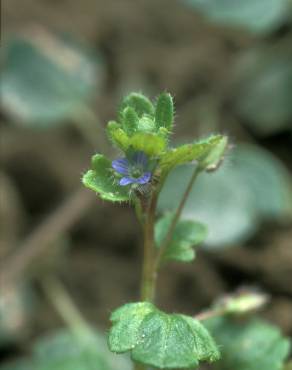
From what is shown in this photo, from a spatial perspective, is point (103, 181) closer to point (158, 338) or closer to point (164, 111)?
point (164, 111)

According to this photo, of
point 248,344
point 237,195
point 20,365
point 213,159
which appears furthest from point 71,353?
point 213,159

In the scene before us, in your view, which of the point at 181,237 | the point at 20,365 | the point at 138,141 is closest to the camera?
the point at 138,141

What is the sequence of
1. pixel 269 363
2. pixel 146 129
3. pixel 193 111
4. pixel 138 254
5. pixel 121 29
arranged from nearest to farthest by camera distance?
pixel 146 129 < pixel 269 363 < pixel 138 254 < pixel 193 111 < pixel 121 29

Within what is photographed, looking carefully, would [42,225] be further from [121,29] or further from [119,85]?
[121,29]

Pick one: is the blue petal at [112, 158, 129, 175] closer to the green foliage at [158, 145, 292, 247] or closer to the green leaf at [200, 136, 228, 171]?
the green leaf at [200, 136, 228, 171]

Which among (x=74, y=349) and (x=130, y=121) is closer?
(x=130, y=121)

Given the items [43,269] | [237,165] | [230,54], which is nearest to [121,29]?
[230,54]
